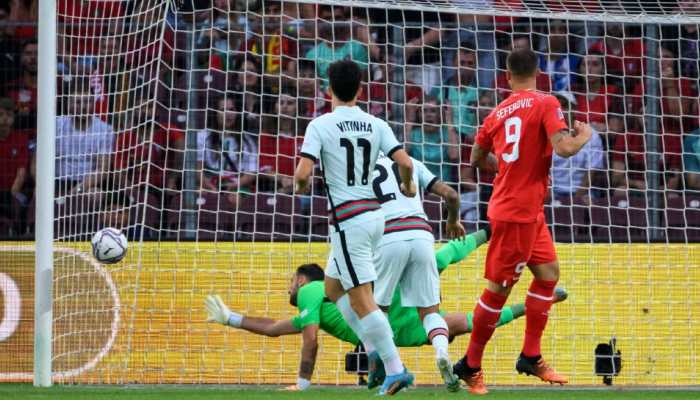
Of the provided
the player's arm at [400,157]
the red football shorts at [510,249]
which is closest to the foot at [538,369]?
the red football shorts at [510,249]

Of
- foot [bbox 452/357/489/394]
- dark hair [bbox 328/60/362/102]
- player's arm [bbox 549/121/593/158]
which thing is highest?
dark hair [bbox 328/60/362/102]

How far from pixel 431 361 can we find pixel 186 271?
2.25 meters

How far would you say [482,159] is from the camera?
789 centimetres

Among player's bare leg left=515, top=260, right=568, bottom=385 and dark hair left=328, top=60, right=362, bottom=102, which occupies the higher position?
dark hair left=328, top=60, right=362, bottom=102

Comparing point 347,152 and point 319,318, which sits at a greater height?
point 347,152

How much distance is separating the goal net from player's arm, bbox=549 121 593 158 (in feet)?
9.53

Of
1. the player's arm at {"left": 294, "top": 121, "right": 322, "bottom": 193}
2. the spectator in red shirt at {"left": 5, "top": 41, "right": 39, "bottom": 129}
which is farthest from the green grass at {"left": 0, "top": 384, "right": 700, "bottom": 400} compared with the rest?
the spectator in red shirt at {"left": 5, "top": 41, "right": 39, "bottom": 129}

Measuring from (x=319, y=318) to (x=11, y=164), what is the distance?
12.0 ft

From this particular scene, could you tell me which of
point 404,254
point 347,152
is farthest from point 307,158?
point 404,254

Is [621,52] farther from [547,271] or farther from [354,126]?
[354,126]

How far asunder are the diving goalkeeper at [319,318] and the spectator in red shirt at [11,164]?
7.99ft

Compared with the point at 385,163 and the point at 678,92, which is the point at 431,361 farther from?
the point at 678,92

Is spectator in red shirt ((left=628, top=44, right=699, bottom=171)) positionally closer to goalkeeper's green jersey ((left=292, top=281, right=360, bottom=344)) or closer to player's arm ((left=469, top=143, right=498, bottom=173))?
goalkeeper's green jersey ((left=292, top=281, right=360, bottom=344))

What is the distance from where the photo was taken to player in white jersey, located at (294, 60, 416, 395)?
7219mm
